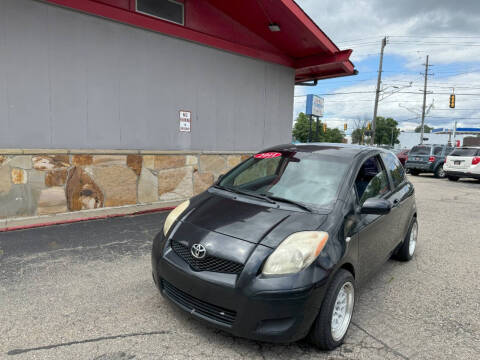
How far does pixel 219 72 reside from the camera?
830cm

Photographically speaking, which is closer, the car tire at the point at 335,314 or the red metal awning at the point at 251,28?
the car tire at the point at 335,314

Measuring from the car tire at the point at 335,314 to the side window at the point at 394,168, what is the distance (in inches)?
76.1

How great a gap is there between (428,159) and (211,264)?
18.1 m

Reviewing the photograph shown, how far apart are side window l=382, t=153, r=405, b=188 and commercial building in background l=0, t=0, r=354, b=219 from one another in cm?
468

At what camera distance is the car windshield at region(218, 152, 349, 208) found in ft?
10.3

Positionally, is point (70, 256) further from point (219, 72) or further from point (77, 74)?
point (219, 72)

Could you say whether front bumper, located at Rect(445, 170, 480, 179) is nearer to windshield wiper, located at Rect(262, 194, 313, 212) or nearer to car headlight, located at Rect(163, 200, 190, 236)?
windshield wiper, located at Rect(262, 194, 313, 212)

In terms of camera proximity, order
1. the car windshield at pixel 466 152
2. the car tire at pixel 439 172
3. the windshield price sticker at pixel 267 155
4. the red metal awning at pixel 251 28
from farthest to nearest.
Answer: the car tire at pixel 439 172, the car windshield at pixel 466 152, the red metal awning at pixel 251 28, the windshield price sticker at pixel 267 155

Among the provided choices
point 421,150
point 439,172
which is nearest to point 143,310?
point 439,172

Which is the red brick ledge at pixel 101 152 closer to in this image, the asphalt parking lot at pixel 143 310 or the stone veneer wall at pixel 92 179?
the stone veneer wall at pixel 92 179

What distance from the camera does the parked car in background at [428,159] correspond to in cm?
1722

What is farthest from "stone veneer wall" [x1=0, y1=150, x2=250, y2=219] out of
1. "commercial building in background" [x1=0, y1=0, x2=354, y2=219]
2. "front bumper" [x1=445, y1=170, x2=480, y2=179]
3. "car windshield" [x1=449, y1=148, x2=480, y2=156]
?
"car windshield" [x1=449, y1=148, x2=480, y2=156]

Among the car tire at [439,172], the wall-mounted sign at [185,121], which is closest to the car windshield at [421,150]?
the car tire at [439,172]

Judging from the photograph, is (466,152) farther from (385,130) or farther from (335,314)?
(385,130)
